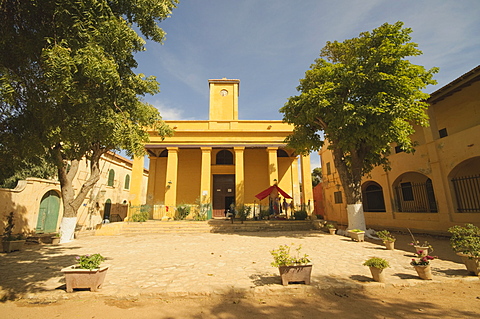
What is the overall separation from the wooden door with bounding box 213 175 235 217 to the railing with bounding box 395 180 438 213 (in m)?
11.1

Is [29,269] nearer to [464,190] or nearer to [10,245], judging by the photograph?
[10,245]

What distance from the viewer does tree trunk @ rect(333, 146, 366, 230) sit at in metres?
10.6

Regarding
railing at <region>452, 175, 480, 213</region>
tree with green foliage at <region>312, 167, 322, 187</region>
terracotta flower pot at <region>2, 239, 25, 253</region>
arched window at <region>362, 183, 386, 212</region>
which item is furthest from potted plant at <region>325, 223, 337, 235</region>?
tree with green foliage at <region>312, 167, 322, 187</region>

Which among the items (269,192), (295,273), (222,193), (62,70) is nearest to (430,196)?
(269,192)

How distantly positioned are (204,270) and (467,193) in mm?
11843

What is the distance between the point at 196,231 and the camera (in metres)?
13.1

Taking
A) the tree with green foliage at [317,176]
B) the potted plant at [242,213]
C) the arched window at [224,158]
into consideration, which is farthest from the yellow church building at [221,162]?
the tree with green foliage at [317,176]

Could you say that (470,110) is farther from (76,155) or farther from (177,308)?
(76,155)

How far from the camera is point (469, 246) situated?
16.8ft

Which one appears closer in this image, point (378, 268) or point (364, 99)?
point (378, 268)

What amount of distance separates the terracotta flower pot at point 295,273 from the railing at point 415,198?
35.6ft

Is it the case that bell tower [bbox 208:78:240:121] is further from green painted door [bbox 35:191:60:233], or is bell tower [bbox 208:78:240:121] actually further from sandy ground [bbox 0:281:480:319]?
sandy ground [bbox 0:281:480:319]

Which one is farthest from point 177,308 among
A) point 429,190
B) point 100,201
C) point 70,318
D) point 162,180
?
point 100,201

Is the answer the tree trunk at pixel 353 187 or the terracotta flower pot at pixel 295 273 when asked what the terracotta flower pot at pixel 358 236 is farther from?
the terracotta flower pot at pixel 295 273
